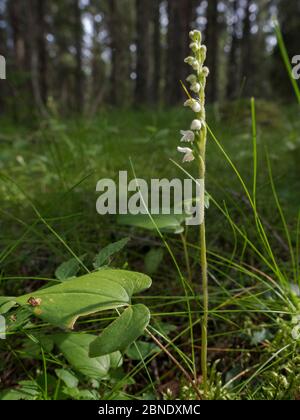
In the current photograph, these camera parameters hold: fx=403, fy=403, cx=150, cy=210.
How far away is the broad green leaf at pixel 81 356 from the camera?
0.87m

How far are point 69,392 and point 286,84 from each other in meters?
11.6

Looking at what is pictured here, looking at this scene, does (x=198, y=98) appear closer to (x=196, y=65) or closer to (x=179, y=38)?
(x=196, y=65)

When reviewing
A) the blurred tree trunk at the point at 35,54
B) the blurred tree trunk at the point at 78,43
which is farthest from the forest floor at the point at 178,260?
the blurred tree trunk at the point at 78,43

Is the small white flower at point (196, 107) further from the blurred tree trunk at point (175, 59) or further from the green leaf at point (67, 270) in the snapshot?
the blurred tree trunk at point (175, 59)

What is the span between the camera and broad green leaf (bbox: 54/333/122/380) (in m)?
0.87

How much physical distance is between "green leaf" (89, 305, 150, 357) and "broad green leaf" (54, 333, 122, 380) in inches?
8.4

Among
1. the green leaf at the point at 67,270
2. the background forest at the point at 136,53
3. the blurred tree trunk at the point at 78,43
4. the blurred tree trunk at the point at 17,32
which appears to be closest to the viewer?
the green leaf at the point at 67,270

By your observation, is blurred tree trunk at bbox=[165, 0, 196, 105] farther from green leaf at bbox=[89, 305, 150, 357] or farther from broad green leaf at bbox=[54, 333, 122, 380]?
green leaf at bbox=[89, 305, 150, 357]

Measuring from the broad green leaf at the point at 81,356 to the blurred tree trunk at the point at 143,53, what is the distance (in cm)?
881

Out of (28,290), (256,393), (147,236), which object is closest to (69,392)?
(256,393)

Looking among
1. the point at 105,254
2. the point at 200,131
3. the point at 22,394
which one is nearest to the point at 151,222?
the point at 105,254

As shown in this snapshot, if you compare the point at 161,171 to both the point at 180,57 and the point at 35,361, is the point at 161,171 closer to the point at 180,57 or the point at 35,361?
the point at 35,361

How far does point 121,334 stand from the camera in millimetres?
668

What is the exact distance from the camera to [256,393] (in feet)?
3.08
